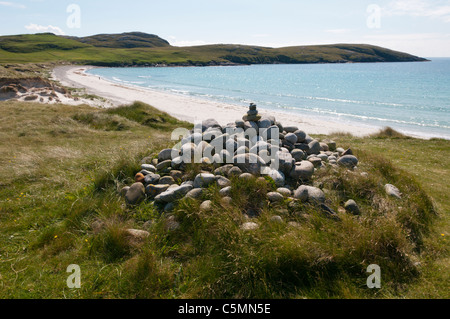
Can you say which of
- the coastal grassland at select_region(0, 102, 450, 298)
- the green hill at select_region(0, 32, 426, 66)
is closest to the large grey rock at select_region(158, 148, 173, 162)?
the coastal grassland at select_region(0, 102, 450, 298)

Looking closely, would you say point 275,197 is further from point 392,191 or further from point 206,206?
point 392,191

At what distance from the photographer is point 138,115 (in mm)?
18938

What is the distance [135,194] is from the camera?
20.3ft

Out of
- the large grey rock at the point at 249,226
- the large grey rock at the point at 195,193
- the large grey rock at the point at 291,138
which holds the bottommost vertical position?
the large grey rock at the point at 249,226

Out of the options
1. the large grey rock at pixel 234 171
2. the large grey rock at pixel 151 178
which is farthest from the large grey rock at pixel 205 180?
the large grey rock at pixel 151 178

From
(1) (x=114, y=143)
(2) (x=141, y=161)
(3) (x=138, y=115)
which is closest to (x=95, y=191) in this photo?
(2) (x=141, y=161)

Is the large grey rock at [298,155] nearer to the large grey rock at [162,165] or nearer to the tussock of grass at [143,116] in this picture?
the large grey rock at [162,165]

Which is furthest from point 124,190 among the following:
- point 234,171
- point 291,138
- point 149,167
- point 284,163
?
point 291,138

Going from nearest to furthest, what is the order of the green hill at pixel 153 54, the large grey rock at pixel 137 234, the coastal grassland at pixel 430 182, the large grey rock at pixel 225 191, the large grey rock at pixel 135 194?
the coastal grassland at pixel 430 182, the large grey rock at pixel 137 234, the large grey rock at pixel 225 191, the large grey rock at pixel 135 194, the green hill at pixel 153 54

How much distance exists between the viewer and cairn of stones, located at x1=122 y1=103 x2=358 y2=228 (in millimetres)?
5941

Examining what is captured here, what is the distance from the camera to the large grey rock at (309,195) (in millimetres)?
5621

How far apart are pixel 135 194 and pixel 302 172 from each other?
13.4 feet

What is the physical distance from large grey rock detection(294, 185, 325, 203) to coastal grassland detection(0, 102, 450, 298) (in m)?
0.25
